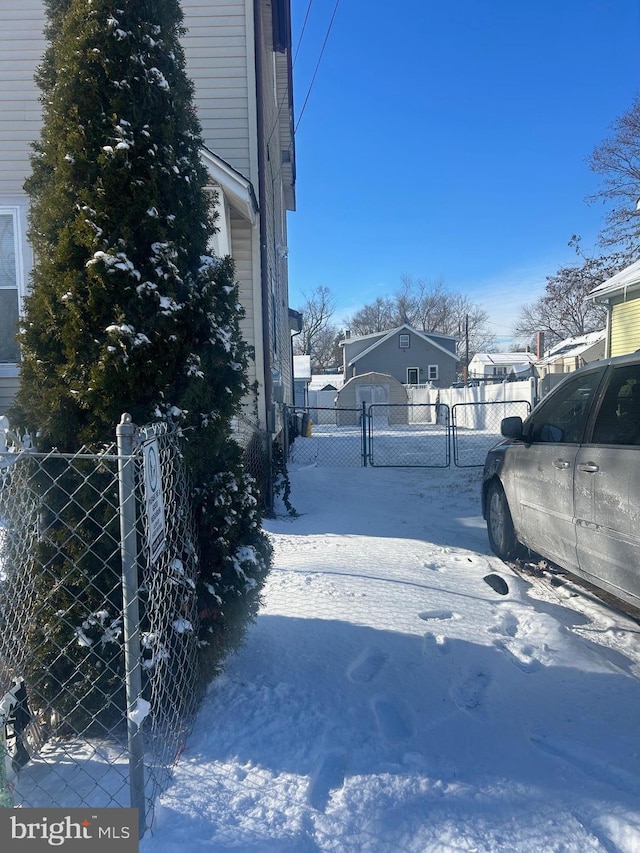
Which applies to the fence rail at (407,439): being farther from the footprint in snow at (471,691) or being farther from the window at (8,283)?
the footprint in snow at (471,691)

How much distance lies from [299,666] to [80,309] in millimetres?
2140

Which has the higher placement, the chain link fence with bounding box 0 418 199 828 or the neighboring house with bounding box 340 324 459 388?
the neighboring house with bounding box 340 324 459 388

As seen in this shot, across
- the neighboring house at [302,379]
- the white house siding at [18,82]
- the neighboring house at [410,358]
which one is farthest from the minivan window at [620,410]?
the neighboring house at [410,358]

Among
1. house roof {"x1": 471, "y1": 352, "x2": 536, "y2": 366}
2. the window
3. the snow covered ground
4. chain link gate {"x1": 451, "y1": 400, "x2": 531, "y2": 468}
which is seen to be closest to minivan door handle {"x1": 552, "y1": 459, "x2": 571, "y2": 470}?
the snow covered ground

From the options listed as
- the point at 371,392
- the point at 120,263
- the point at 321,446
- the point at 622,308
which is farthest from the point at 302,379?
the point at 120,263

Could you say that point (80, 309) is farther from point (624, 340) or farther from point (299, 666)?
point (624, 340)

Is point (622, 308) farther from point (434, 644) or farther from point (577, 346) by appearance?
point (577, 346)

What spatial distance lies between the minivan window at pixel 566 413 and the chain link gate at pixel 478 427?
25.8ft

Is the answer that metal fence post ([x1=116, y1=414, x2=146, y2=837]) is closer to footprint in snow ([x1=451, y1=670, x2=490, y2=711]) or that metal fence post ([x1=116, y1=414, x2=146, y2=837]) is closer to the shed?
footprint in snow ([x1=451, y1=670, x2=490, y2=711])

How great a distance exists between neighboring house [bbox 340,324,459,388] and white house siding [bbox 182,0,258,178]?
34.4m

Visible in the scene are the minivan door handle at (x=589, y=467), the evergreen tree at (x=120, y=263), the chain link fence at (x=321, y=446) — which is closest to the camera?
the evergreen tree at (x=120, y=263)

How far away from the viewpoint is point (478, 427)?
23984 millimetres

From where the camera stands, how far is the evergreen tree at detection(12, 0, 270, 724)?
8.04 feet

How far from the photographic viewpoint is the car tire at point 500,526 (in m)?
5.24
